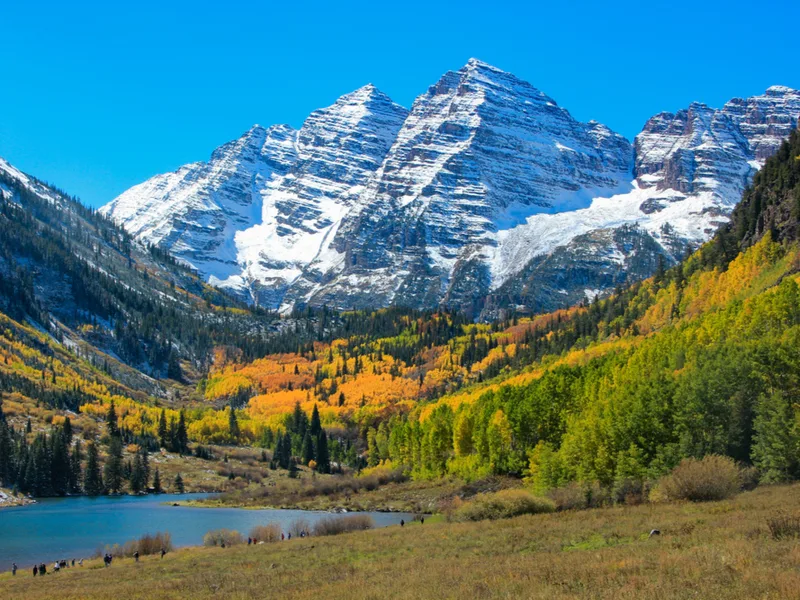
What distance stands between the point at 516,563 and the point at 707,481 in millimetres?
25533

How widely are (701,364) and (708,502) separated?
28.6 m

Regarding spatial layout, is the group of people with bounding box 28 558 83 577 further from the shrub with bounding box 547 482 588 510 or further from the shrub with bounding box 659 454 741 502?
the shrub with bounding box 659 454 741 502

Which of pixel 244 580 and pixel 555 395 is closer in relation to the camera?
pixel 244 580

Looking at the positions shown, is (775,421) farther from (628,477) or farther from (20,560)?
(20,560)

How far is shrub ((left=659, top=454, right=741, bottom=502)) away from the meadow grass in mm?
1780

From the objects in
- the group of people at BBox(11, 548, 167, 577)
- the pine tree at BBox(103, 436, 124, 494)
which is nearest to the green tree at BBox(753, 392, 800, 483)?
the group of people at BBox(11, 548, 167, 577)

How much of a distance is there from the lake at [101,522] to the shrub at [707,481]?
149ft

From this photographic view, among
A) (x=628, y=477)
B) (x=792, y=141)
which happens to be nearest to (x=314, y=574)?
(x=628, y=477)

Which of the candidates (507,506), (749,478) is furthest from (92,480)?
(749,478)

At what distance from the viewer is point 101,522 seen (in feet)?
370

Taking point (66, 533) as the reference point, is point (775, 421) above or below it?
above

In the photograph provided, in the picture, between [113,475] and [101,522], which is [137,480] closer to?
[113,475]

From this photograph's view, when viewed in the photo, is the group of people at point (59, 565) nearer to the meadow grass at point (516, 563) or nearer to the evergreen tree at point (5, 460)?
the meadow grass at point (516, 563)

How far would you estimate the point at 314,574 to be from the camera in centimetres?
4575
